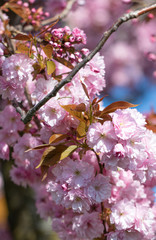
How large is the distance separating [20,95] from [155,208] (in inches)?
29.3

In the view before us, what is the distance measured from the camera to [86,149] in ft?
3.70

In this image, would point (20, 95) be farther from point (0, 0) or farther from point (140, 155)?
point (0, 0)

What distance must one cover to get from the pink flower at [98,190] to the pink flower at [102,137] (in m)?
0.17

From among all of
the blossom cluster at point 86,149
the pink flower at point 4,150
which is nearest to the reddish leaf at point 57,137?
the blossom cluster at point 86,149

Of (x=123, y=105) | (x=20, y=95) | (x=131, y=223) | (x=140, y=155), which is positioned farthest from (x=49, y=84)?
(x=131, y=223)

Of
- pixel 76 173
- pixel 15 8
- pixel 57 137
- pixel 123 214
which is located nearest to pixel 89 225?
pixel 123 214

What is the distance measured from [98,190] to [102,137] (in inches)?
8.3

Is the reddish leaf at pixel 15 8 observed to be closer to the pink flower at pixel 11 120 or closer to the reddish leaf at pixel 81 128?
the pink flower at pixel 11 120

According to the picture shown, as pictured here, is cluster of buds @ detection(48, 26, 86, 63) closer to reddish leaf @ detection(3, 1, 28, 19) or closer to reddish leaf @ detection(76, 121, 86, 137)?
reddish leaf @ detection(76, 121, 86, 137)

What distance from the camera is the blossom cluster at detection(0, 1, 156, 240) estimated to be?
3.42 ft

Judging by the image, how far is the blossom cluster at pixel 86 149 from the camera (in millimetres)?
1042

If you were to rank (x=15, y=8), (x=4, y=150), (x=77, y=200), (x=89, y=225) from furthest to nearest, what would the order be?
(x=15, y=8), (x=4, y=150), (x=89, y=225), (x=77, y=200)

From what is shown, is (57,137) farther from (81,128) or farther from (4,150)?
(4,150)

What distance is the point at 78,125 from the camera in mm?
1125
